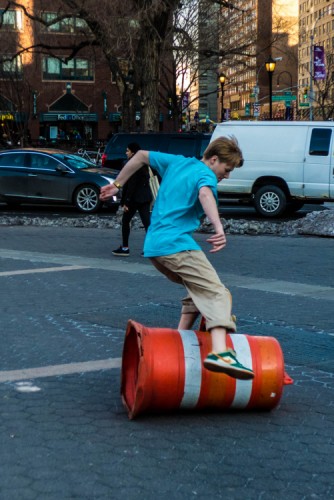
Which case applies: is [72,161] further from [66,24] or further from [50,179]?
[66,24]

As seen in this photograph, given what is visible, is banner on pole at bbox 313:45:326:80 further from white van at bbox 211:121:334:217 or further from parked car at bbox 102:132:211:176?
white van at bbox 211:121:334:217

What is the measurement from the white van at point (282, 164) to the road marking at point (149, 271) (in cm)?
702

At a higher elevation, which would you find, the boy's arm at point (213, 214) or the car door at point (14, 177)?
the boy's arm at point (213, 214)

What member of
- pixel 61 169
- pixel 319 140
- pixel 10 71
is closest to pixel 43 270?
pixel 319 140

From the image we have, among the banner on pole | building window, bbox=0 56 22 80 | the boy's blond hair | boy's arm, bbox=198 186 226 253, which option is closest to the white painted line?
the boy's blond hair

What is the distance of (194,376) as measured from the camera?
5051mm

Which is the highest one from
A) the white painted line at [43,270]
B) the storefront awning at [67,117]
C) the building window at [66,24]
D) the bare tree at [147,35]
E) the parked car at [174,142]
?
the building window at [66,24]

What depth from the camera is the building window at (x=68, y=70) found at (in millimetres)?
64938

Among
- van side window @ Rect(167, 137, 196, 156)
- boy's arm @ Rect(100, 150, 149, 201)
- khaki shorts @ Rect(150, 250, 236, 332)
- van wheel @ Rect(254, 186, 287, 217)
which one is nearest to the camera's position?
khaki shorts @ Rect(150, 250, 236, 332)

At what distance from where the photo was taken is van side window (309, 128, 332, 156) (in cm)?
1912

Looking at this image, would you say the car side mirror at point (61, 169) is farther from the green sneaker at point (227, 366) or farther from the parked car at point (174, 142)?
the green sneaker at point (227, 366)

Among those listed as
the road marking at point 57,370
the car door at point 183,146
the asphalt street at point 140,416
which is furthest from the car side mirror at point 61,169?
the road marking at point 57,370

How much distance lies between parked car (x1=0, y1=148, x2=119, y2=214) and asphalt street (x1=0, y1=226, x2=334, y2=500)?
10.6 meters

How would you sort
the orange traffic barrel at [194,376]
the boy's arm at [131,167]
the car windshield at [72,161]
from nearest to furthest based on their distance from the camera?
the orange traffic barrel at [194,376]
the boy's arm at [131,167]
the car windshield at [72,161]
